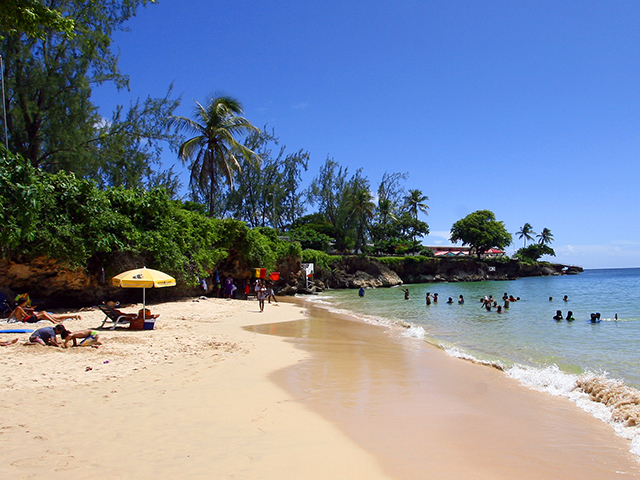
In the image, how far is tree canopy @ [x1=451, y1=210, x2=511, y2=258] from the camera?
226 feet

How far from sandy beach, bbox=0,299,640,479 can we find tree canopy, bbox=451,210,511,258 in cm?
6497

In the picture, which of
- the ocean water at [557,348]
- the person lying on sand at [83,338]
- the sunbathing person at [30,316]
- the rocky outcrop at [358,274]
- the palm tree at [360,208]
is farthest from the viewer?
the palm tree at [360,208]

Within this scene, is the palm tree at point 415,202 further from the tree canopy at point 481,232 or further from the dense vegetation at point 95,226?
the dense vegetation at point 95,226

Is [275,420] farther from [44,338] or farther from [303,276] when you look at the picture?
[303,276]

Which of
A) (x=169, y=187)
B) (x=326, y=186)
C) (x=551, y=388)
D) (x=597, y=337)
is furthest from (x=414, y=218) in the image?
(x=551, y=388)

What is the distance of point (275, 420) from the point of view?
5.08 m


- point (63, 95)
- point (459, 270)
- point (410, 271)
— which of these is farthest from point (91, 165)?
point (459, 270)

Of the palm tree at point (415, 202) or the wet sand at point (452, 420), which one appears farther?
the palm tree at point (415, 202)

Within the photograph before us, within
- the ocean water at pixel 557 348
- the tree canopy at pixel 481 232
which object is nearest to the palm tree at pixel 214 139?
the ocean water at pixel 557 348

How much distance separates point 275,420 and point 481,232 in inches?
2756

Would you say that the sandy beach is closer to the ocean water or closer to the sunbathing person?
the ocean water

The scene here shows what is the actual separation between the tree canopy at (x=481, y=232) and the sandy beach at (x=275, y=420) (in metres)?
65.0

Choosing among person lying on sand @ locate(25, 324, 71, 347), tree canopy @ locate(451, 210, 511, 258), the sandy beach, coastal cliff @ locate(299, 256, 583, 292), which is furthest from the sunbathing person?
tree canopy @ locate(451, 210, 511, 258)

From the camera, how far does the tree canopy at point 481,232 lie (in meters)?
68.9
